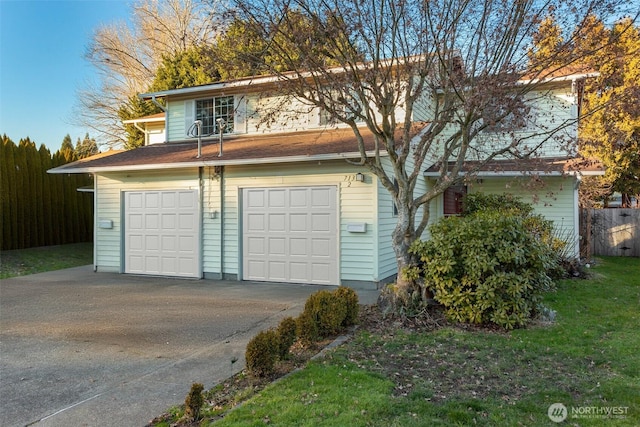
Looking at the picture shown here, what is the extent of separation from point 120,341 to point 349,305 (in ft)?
9.60

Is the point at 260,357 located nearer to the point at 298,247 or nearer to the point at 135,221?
the point at 298,247

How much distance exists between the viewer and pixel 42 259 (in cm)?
1379

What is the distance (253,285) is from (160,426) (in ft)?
20.7

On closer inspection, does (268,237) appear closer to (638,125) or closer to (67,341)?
(67,341)

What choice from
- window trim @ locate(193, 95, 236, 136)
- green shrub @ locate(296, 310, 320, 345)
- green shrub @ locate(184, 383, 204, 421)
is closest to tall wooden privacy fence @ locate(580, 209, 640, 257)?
window trim @ locate(193, 95, 236, 136)

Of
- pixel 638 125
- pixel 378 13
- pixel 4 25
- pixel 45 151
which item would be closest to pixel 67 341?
pixel 378 13

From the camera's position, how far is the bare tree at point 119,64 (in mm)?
24141

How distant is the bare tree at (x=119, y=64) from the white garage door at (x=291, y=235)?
17459 mm

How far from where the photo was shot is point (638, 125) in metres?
15.4

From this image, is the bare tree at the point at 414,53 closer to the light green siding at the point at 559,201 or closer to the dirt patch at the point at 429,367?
the dirt patch at the point at 429,367

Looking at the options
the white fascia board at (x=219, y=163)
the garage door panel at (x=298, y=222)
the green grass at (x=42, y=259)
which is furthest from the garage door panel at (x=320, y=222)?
the green grass at (x=42, y=259)

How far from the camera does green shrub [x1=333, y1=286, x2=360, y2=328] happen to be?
561 cm

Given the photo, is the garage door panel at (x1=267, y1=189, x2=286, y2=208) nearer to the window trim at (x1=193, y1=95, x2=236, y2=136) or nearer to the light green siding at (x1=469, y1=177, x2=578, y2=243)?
the window trim at (x1=193, y1=95, x2=236, y2=136)

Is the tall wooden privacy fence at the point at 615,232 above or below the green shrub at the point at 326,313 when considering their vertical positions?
above
